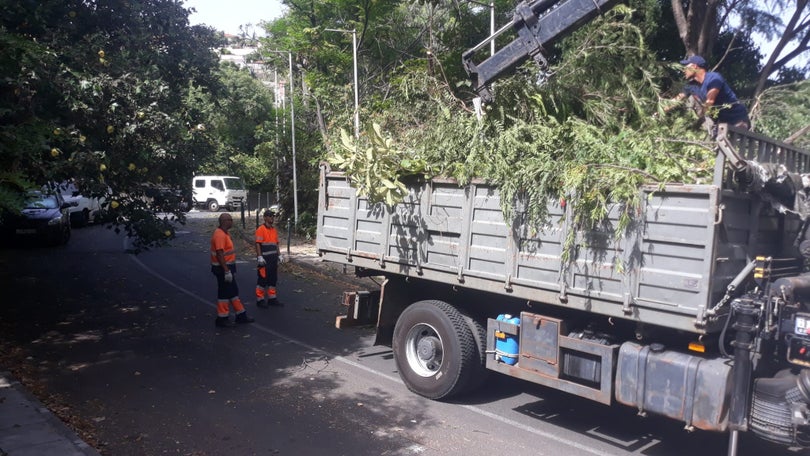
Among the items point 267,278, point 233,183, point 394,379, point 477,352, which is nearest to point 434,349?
point 477,352

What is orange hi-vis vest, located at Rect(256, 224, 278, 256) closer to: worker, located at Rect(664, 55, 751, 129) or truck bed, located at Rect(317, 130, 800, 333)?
truck bed, located at Rect(317, 130, 800, 333)

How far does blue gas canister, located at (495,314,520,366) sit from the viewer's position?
599 cm

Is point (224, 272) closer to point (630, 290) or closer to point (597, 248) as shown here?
point (597, 248)

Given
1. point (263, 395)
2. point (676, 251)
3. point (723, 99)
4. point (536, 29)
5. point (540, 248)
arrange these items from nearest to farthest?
point (676, 251), point (540, 248), point (723, 99), point (263, 395), point (536, 29)

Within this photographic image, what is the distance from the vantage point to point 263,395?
6566mm

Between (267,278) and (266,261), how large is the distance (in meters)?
0.34

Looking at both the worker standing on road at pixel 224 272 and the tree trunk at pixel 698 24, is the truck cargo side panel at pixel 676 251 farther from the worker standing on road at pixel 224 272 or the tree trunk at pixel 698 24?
the tree trunk at pixel 698 24

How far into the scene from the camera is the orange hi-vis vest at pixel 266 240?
10.7 metres

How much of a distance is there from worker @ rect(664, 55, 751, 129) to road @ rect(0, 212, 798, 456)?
297 cm

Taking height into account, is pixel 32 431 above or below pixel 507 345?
below

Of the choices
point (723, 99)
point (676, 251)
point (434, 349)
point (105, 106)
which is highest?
point (723, 99)

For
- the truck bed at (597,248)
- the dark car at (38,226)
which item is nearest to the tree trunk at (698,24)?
the truck bed at (597,248)

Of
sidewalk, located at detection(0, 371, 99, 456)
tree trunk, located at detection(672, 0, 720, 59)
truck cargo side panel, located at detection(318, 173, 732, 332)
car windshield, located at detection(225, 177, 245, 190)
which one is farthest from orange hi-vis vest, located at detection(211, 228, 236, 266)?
car windshield, located at detection(225, 177, 245, 190)

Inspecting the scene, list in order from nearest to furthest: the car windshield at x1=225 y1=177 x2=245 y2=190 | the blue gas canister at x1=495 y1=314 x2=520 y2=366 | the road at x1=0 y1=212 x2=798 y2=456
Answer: the road at x1=0 y1=212 x2=798 y2=456
the blue gas canister at x1=495 y1=314 x2=520 y2=366
the car windshield at x1=225 y1=177 x2=245 y2=190
